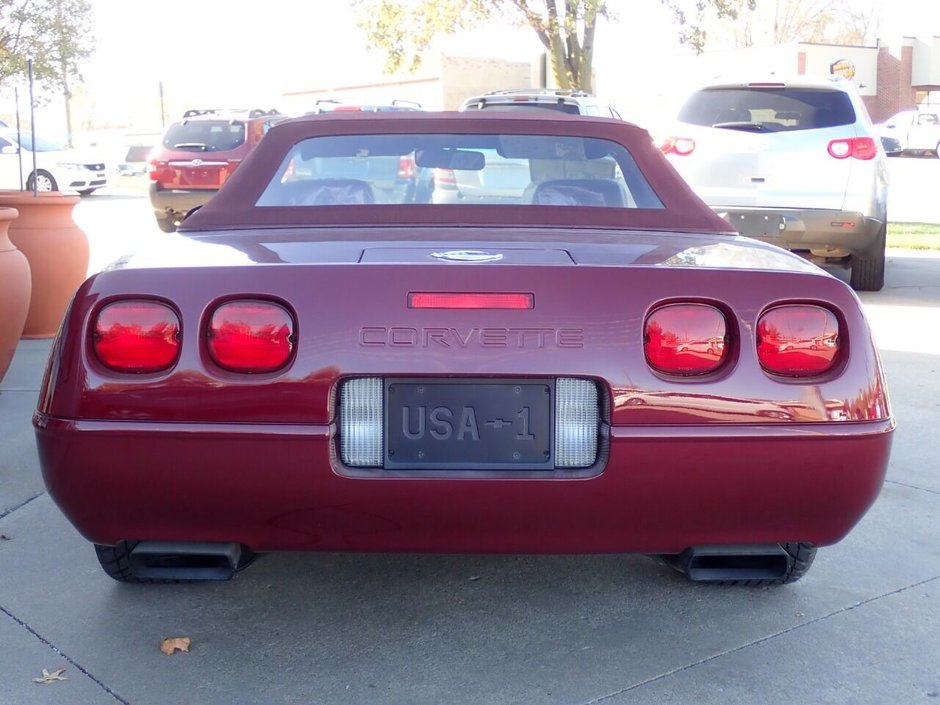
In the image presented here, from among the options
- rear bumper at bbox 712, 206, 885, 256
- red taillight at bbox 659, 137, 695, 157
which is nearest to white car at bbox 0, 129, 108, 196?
red taillight at bbox 659, 137, 695, 157

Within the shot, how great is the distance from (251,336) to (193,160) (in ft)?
46.1

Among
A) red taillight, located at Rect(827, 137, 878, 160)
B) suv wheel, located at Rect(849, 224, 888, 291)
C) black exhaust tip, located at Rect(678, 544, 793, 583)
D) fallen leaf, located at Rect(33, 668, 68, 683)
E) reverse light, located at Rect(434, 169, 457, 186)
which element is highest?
red taillight, located at Rect(827, 137, 878, 160)

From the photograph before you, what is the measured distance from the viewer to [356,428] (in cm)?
256

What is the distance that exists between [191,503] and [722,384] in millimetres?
1250

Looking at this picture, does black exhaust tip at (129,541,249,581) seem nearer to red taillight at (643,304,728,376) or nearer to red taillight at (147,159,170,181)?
red taillight at (643,304,728,376)

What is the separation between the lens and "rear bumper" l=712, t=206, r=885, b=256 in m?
8.79

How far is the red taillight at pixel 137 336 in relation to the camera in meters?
2.59

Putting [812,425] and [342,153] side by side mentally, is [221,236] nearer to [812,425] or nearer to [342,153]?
[342,153]

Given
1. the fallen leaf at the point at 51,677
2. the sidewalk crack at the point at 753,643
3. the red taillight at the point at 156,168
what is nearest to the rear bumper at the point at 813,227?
the sidewalk crack at the point at 753,643

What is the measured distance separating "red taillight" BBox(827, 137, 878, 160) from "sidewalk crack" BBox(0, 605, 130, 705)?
7.43m

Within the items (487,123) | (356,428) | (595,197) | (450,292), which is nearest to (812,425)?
(450,292)

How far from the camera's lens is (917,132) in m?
41.4

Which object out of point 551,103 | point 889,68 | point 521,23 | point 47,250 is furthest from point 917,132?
point 47,250

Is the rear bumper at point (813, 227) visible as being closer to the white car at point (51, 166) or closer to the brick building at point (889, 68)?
the white car at point (51, 166)
